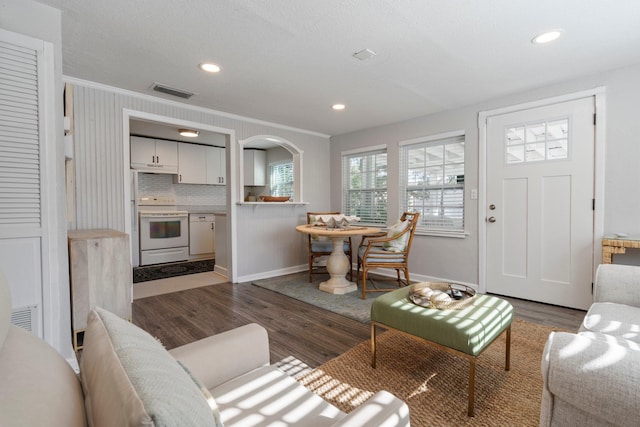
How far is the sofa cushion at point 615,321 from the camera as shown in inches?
57.2

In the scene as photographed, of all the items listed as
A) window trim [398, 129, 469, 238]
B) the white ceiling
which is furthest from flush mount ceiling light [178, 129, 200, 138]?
window trim [398, 129, 469, 238]

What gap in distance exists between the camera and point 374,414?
75 cm

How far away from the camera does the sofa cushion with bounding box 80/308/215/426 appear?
431 mm

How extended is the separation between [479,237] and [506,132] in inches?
48.8

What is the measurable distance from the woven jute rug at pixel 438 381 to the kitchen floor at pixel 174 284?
8.65 feet

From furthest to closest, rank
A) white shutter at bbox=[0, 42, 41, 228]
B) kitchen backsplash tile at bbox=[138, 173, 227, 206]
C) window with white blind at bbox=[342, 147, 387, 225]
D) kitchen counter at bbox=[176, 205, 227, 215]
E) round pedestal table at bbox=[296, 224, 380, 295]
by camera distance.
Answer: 1. kitchen counter at bbox=[176, 205, 227, 215]
2. kitchen backsplash tile at bbox=[138, 173, 227, 206]
3. window with white blind at bbox=[342, 147, 387, 225]
4. round pedestal table at bbox=[296, 224, 380, 295]
5. white shutter at bbox=[0, 42, 41, 228]

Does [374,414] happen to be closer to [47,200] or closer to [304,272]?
[47,200]

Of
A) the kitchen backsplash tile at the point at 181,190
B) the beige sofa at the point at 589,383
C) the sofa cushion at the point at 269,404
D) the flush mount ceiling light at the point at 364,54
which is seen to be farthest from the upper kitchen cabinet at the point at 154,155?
the beige sofa at the point at 589,383

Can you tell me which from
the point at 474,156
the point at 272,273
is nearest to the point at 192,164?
the point at 272,273

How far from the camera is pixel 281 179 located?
21.5ft

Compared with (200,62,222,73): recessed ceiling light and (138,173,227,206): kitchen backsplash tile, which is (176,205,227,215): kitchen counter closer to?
(138,173,227,206): kitchen backsplash tile

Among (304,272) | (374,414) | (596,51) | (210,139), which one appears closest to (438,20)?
(596,51)

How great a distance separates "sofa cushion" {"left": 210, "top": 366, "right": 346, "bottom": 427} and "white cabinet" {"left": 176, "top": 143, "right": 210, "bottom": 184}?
18.0 feet

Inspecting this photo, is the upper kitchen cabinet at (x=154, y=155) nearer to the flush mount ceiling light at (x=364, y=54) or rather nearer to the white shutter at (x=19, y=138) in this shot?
the white shutter at (x=19, y=138)
